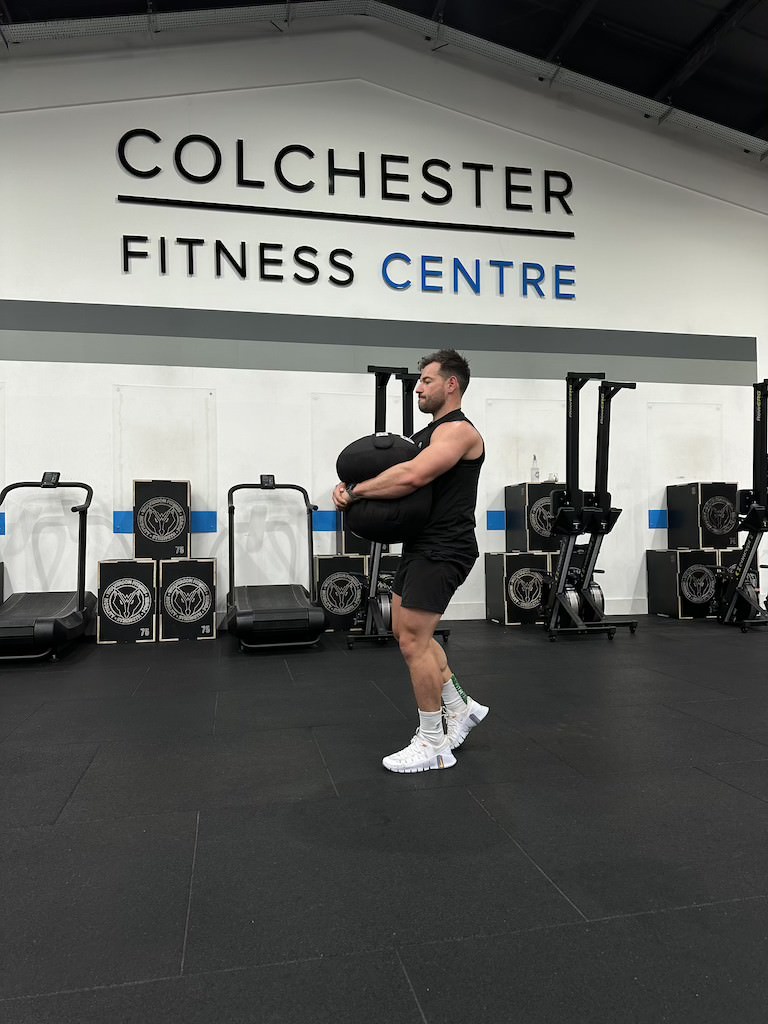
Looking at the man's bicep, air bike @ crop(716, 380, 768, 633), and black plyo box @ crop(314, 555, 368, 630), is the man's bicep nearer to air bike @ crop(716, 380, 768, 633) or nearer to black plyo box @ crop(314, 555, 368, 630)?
black plyo box @ crop(314, 555, 368, 630)

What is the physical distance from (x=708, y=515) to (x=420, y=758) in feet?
16.9

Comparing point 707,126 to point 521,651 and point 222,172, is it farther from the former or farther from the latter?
point 521,651

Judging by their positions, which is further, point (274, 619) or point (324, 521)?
point (324, 521)

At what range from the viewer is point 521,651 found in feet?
16.8

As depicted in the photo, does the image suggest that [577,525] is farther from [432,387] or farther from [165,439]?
[165,439]

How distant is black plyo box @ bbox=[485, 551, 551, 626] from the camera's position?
6.38 metres

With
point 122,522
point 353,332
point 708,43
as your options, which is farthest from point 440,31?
point 122,522

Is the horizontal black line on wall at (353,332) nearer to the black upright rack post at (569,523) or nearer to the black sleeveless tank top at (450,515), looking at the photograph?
the black upright rack post at (569,523)

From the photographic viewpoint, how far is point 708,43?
20.9ft

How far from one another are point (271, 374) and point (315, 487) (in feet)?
3.61

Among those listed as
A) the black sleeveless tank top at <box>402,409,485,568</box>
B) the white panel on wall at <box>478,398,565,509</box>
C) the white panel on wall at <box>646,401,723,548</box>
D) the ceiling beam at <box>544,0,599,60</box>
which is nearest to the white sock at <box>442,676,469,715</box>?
the black sleeveless tank top at <box>402,409,485,568</box>

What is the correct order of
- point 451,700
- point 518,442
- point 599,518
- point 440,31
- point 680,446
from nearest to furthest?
1. point 451,700
2. point 599,518
3. point 440,31
4. point 518,442
5. point 680,446

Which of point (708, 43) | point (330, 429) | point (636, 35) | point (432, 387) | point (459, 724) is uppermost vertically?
point (636, 35)

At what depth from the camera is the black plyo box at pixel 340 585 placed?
6.07m
